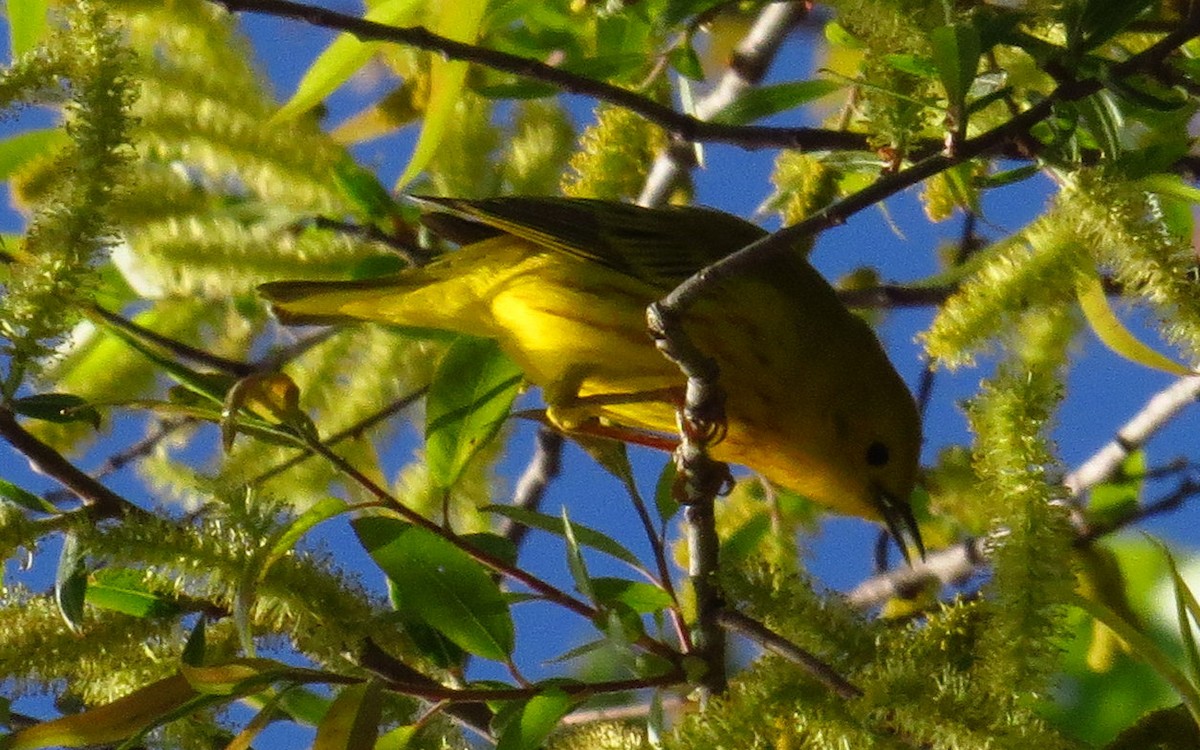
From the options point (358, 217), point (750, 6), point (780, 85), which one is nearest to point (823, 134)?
point (780, 85)

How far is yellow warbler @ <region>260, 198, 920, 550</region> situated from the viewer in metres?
2.35

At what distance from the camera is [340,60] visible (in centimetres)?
191

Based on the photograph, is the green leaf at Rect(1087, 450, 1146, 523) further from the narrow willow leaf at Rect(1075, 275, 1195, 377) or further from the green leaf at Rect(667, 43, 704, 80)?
the green leaf at Rect(667, 43, 704, 80)

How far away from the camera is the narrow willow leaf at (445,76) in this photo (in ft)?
6.07

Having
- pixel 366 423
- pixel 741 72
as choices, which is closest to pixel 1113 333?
pixel 366 423

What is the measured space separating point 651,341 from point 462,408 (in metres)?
0.40

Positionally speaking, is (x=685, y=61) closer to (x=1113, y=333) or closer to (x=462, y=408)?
(x=462, y=408)

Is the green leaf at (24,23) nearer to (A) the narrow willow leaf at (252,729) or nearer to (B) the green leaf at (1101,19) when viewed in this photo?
(A) the narrow willow leaf at (252,729)

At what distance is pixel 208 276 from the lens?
2.12 metres

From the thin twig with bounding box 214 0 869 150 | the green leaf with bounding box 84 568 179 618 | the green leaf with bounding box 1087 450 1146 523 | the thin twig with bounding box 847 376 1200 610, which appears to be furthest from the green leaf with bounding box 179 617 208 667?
the green leaf with bounding box 1087 450 1146 523

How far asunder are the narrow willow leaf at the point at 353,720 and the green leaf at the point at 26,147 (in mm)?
1239

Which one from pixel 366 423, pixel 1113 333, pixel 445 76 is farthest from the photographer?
pixel 366 423

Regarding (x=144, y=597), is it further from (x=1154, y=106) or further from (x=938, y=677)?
(x=1154, y=106)

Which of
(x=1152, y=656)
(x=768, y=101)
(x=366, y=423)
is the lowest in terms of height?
(x=1152, y=656)
